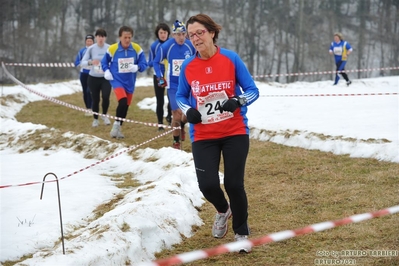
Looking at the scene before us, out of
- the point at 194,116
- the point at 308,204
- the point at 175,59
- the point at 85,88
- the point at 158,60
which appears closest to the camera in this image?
the point at 194,116

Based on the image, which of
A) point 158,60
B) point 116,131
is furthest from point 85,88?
point 158,60

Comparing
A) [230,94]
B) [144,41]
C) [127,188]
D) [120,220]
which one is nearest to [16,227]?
[120,220]

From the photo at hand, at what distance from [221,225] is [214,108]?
1.12 meters

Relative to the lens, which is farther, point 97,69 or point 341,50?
point 341,50

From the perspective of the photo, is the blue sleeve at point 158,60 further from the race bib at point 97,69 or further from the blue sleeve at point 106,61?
the race bib at point 97,69

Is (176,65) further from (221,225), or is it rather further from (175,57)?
(221,225)

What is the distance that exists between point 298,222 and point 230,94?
1.68 metres

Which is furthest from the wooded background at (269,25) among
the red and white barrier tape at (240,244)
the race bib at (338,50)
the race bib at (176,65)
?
the red and white barrier tape at (240,244)

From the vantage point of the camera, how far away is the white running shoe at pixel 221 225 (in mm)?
5266

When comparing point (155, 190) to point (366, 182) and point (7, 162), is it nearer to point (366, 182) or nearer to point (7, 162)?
point (366, 182)

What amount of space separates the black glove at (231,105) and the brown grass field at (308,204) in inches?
47.7

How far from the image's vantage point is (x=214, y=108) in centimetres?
483

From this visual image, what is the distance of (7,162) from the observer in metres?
10.0

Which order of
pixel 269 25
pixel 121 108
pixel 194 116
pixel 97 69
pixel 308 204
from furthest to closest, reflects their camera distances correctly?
pixel 269 25
pixel 97 69
pixel 121 108
pixel 308 204
pixel 194 116
